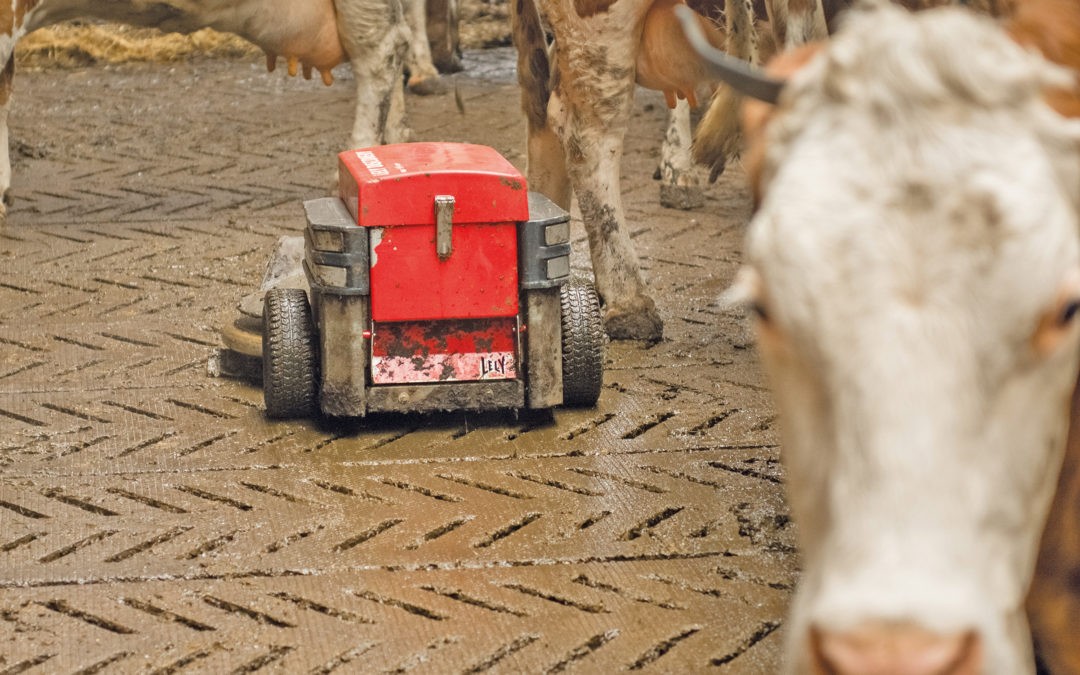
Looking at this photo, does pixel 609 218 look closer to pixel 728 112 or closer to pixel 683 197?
pixel 728 112

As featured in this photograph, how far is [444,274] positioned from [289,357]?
49 centimetres

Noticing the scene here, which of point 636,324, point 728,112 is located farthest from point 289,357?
point 728,112

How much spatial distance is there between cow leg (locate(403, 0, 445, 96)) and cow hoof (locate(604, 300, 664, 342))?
15.5ft

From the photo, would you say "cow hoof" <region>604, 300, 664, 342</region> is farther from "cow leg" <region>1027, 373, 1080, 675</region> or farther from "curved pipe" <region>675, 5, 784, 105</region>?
"curved pipe" <region>675, 5, 784, 105</region>

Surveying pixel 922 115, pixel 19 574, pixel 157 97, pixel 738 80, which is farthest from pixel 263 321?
pixel 157 97

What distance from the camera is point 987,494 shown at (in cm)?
156

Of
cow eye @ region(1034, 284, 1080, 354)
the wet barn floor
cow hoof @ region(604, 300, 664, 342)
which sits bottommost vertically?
the wet barn floor

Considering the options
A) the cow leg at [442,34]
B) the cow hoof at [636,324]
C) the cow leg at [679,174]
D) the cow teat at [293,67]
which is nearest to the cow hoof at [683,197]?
the cow leg at [679,174]

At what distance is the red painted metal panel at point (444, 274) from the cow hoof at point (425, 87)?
17.9 feet

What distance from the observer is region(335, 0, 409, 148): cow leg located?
684cm

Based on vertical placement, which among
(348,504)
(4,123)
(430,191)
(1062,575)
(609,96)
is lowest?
(348,504)

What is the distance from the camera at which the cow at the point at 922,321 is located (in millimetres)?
1484

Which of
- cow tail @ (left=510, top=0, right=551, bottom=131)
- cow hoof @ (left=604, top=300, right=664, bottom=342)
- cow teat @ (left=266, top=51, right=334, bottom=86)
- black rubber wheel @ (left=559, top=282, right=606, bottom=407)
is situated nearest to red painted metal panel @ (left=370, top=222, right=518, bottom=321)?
black rubber wheel @ (left=559, top=282, right=606, bottom=407)

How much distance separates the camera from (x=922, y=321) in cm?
153
